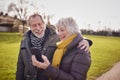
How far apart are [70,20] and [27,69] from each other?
2.54ft

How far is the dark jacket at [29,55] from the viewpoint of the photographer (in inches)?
97.6

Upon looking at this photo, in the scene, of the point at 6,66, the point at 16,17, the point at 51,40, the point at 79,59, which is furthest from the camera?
the point at 16,17

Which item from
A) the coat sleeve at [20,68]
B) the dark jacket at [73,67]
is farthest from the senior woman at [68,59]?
the coat sleeve at [20,68]

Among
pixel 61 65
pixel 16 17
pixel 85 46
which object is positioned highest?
pixel 85 46

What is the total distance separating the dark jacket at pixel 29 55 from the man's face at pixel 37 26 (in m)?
0.08

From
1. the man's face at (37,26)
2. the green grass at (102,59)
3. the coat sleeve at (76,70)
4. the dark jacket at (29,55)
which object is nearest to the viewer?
the coat sleeve at (76,70)

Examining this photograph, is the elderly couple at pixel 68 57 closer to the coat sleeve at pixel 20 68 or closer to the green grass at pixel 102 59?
the coat sleeve at pixel 20 68

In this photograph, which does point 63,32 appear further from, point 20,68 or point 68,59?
point 20,68

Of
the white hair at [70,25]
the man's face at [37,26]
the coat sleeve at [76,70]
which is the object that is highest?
the white hair at [70,25]

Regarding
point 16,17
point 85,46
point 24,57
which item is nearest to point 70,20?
point 85,46

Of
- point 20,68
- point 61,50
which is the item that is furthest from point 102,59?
point 61,50

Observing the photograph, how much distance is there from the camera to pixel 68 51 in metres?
2.05

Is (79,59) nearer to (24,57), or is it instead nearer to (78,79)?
(78,79)

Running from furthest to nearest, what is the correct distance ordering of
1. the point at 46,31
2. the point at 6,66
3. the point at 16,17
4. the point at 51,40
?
the point at 16,17
the point at 6,66
the point at 46,31
the point at 51,40
